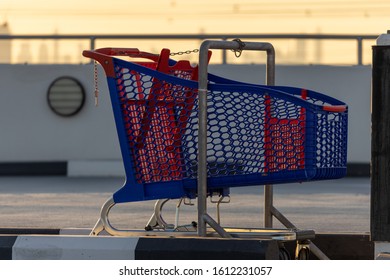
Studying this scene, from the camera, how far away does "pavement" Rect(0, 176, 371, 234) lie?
11.4 meters

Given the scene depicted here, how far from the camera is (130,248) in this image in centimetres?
654

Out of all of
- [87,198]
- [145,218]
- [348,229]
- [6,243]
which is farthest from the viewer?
[87,198]

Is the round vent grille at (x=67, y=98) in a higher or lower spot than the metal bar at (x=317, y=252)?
higher

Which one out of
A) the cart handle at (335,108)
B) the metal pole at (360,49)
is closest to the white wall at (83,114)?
the metal pole at (360,49)

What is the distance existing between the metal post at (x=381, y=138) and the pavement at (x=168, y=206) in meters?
3.67

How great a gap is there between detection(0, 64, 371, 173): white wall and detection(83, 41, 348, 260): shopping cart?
13.4 meters

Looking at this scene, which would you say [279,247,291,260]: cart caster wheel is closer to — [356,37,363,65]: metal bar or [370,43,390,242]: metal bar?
[370,43,390,242]: metal bar

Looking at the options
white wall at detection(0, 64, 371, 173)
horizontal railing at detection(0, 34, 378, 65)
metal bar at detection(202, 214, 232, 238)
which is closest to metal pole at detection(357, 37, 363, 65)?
horizontal railing at detection(0, 34, 378, 65)

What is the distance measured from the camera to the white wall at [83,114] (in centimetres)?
2064

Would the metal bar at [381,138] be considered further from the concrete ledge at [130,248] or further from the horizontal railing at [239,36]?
the horizontal railing at [239,36]

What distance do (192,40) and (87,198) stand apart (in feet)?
21.9

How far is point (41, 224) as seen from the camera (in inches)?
438
